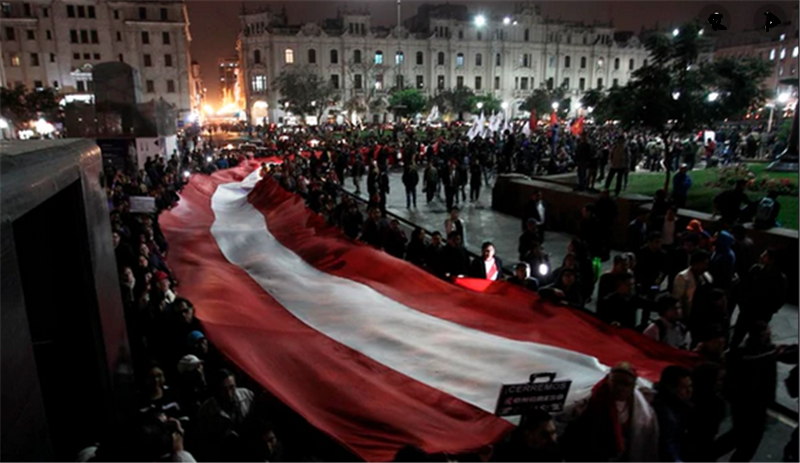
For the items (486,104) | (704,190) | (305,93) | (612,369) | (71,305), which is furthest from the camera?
(486,104)

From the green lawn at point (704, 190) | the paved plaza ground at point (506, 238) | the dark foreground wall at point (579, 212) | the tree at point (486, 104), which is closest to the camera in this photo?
the paved plaza ground at point (506, 238)

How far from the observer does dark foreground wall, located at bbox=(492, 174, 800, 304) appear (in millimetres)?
9492

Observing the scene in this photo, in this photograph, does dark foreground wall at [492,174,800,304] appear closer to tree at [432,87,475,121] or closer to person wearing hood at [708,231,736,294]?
person wearing hood at [708,231,736,294]

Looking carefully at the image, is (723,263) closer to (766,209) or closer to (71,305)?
(766,209)

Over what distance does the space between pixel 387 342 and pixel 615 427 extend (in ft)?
10.2

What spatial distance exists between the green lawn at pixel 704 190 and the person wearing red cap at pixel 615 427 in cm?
880

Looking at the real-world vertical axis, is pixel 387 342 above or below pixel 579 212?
below

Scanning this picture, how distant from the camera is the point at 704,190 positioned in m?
15.6

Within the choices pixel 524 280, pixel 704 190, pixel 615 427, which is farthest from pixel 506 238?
pixel 615 427

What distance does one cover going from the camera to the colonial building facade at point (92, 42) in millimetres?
68500

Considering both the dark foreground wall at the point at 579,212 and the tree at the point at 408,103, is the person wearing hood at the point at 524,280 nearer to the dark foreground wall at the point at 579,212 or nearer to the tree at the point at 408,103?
the dark foreground wall at the point at 579,212

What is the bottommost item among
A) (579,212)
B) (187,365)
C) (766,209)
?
(579,212)

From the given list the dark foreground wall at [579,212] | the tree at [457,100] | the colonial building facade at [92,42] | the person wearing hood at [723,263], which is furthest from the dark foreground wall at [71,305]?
the tree at [457,100]

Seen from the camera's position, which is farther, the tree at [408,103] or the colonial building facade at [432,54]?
the colonial building facade at [432,54]
